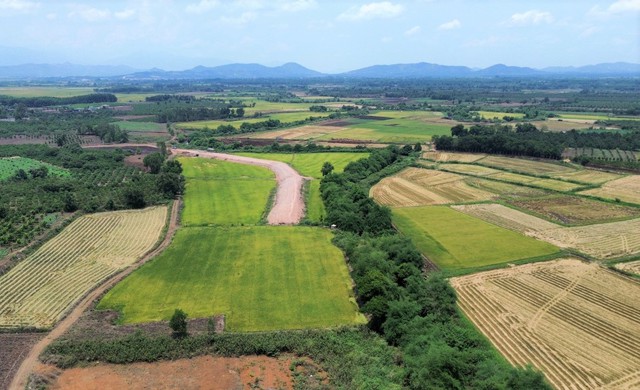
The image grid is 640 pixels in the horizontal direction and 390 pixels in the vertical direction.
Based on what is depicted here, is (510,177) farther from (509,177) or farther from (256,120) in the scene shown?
(256,120)

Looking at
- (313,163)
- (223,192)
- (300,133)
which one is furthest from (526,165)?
(300,133)

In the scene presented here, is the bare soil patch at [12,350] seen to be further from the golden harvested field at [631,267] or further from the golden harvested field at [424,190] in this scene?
the golden harvested field at [631,267]

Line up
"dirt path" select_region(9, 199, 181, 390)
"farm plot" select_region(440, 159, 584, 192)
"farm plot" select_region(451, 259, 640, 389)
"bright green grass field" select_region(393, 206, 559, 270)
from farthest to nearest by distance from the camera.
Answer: "farm plot" select_region(440, 159, 584, 192)
"bright green grass field" select_region(393, 206, 559, 270)
"dirt path" select_region(9, 199, 181, 390)
"farm plot" select_region(451, 259, 640, 389)

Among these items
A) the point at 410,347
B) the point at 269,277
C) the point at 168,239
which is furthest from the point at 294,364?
the point at 168,239

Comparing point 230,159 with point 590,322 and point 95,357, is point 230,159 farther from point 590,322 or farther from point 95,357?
point 590,322

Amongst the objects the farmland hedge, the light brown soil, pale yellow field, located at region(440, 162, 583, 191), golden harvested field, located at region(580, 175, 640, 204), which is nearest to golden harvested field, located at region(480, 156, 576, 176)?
pale yellow field, located at region(440, 162, 583, 191)

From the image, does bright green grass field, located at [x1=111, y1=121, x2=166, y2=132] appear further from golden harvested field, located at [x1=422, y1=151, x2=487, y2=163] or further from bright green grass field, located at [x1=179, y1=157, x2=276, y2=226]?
golden harvested field, located at [x1=422, y1=151, x2=487, y2=163]

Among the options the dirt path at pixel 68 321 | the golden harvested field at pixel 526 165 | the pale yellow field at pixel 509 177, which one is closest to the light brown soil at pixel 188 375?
the dirt path at pixel 68 321
